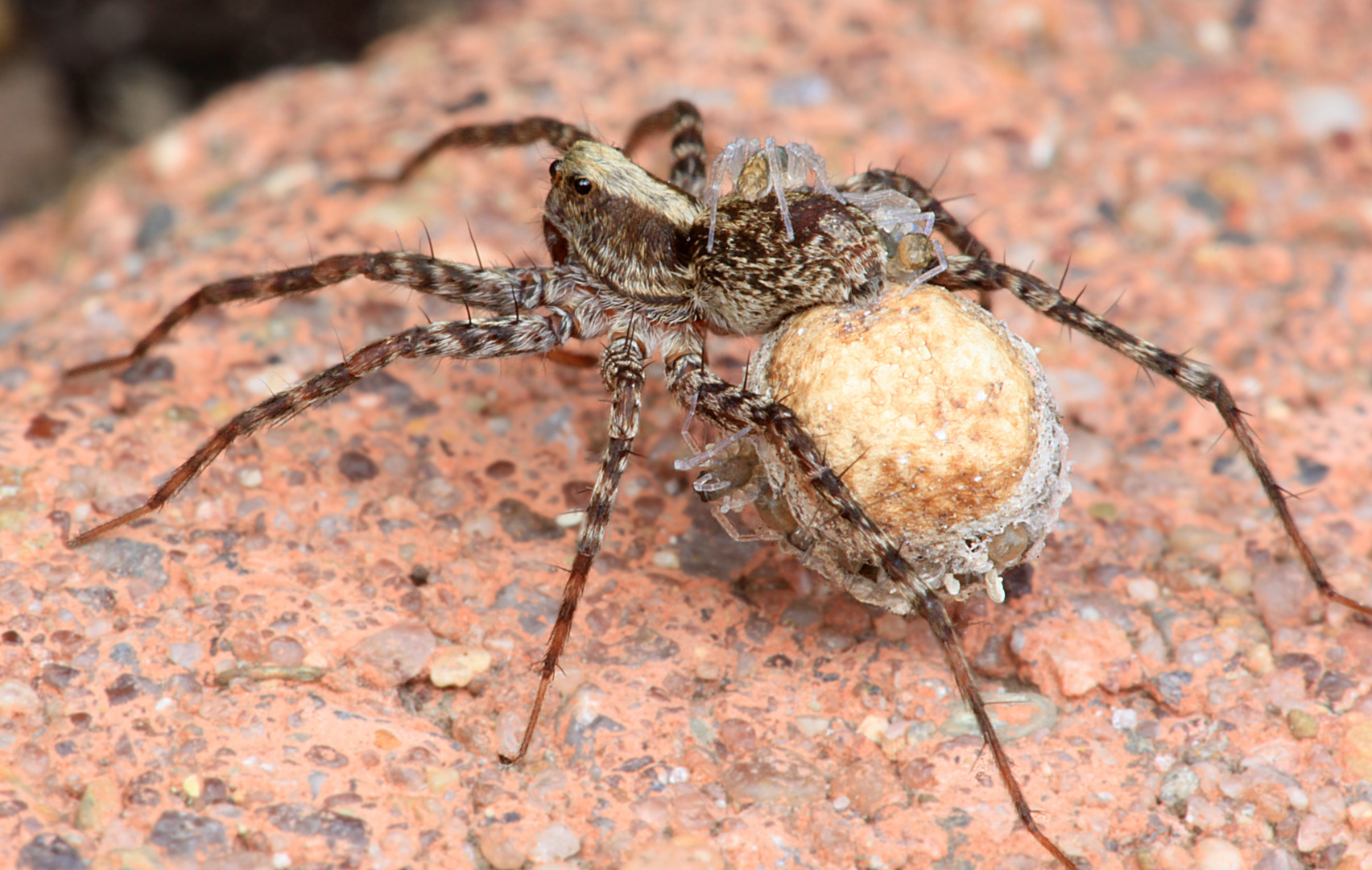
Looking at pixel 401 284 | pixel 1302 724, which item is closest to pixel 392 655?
pixel 401 284

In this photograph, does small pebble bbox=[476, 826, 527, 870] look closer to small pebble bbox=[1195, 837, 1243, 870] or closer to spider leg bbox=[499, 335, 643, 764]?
spider leg bbox=[499, 335, 643, 764]

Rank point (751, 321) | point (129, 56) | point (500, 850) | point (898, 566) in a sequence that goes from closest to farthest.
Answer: point (500, 850) → point (898, 566) → point (751, 321) → point (129, 56)

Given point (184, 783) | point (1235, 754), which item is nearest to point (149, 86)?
point (184, 783)

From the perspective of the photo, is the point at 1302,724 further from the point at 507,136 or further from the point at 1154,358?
the point at 507,136

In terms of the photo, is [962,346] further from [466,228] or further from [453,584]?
[466,228]

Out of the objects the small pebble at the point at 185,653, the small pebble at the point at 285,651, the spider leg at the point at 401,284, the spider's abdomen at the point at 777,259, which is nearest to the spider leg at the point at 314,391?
the spider leg at the point at 401,284

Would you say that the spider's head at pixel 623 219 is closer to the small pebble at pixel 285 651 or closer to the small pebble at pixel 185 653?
the small pebble at pixel 285 651
